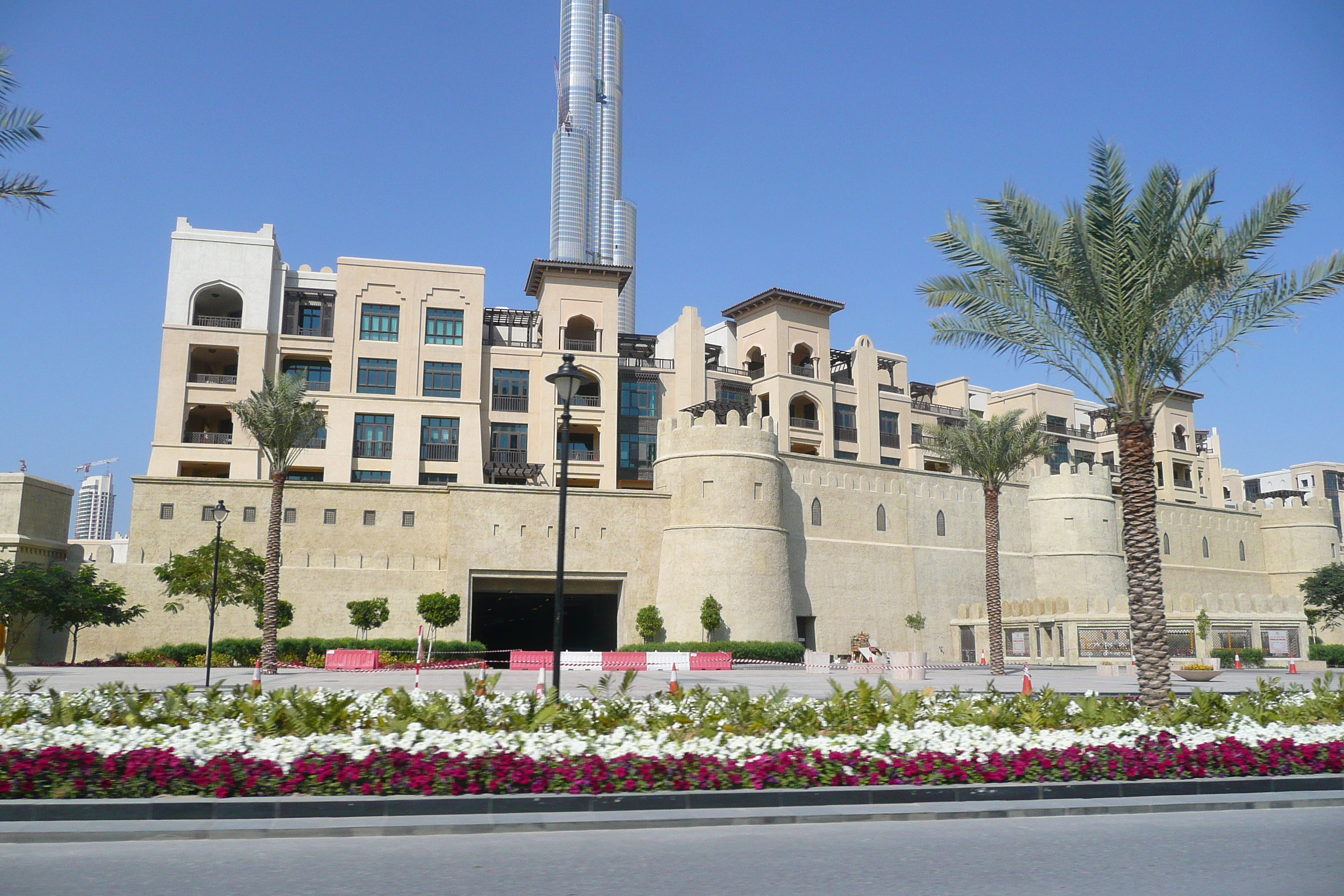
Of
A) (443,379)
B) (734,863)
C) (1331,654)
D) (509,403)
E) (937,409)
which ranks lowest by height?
(734,863)

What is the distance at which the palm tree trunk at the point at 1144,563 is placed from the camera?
1659 cm

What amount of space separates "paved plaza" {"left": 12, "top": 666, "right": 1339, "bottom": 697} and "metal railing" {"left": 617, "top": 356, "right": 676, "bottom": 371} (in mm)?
24543

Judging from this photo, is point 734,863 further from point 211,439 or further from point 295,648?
point 211,439

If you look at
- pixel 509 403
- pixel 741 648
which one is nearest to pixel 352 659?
pixel 741 648

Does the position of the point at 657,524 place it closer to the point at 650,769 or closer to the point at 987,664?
the point at 987,664

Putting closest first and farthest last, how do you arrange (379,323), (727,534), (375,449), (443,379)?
(727,534), (375,449), (379,323), (443,379)

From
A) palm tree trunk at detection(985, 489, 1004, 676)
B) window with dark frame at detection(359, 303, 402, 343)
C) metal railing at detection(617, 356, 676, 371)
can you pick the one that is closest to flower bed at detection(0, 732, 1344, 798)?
palm tree trunk at detection(985, 489, 1004, 676)

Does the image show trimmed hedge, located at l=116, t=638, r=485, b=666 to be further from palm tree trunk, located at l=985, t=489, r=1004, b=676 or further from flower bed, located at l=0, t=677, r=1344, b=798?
flower bed, located at l=0, t=677, r=1344, b=798

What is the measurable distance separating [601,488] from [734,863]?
146 ft

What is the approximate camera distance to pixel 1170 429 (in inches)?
3155

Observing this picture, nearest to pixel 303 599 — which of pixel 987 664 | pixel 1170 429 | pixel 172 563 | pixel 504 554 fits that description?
pixel 172 563

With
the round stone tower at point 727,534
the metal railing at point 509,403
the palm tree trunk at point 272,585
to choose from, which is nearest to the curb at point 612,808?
the palm tree trunk at point 272,585

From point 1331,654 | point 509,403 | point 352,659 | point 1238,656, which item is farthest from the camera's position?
point 509,403

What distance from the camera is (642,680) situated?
31.4 meters
